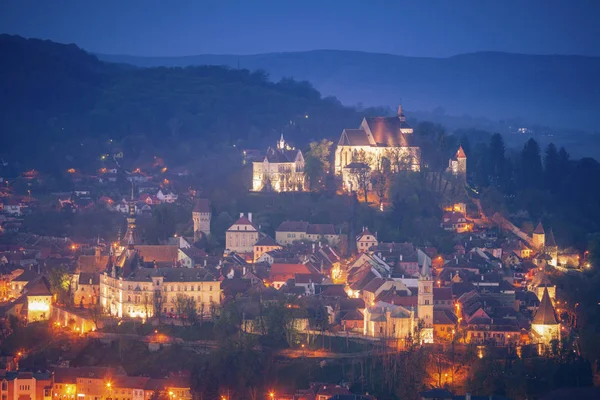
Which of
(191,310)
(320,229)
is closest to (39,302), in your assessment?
(191,310)

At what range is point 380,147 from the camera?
76.9 metres

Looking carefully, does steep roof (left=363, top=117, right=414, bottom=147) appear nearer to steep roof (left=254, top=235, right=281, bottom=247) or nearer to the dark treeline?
the dark treeline

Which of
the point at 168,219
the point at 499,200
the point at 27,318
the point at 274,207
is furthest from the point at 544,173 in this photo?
the point at 27,318

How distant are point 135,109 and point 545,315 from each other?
6457 centimetres

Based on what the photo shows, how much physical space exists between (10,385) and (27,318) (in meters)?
6.60

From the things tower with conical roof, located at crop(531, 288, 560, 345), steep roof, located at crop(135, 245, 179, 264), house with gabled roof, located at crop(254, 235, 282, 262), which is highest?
house with gabled roof, located at crop(254, 235, 282, 262)

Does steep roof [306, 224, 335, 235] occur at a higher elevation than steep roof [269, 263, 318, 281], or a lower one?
higher

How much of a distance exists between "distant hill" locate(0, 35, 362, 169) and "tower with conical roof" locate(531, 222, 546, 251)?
99.9 ft

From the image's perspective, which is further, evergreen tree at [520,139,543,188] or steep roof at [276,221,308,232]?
evergreen tree at [520,139,543,188]

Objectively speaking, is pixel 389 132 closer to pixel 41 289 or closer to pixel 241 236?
pixel 241 236

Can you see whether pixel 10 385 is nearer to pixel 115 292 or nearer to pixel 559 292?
pixel 115 292

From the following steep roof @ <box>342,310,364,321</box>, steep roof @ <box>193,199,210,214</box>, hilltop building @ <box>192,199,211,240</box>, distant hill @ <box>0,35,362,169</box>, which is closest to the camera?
steep roof @ <box>342,310,364,321</box>

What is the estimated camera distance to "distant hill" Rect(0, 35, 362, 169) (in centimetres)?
10138

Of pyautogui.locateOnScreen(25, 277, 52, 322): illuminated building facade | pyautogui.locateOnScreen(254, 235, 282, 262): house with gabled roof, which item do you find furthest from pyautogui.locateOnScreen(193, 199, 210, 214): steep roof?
pyautogui.locateOnScreen(25, 277, 52, 322): illuminated building facade
